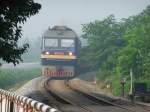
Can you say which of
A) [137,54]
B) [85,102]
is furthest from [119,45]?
[85,102]

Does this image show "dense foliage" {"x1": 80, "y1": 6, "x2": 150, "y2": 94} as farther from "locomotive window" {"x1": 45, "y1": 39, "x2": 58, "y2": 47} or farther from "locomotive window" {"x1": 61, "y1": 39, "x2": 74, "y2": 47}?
"locomotive window" {"x1": 45, "y1": 39, "x2": 58, "y2": 47}

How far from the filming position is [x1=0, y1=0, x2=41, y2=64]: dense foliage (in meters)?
22.1

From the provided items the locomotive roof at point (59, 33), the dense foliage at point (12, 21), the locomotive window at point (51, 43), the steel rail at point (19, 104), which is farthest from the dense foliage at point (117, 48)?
the steel rail at point (19, 104)

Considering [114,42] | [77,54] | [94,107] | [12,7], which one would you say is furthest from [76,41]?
[12,7]

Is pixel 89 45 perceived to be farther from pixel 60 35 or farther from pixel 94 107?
pixel 94 107

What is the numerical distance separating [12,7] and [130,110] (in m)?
7.39

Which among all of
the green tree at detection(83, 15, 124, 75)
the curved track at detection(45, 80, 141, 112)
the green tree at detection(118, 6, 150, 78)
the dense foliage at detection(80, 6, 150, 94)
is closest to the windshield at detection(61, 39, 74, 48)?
the dense foliage at detection(80, 6, 150, 94)

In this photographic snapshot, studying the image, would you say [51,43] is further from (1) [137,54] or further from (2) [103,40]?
(1) [137,54]

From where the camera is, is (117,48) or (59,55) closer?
(59,55)

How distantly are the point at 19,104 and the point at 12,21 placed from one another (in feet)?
37.8

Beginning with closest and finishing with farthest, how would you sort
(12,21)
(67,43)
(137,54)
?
(12,21) → (137,54) → (67,43)

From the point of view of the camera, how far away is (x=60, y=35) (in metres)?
50.8

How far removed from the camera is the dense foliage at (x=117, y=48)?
38.3 meters

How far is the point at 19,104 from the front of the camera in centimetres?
1181
